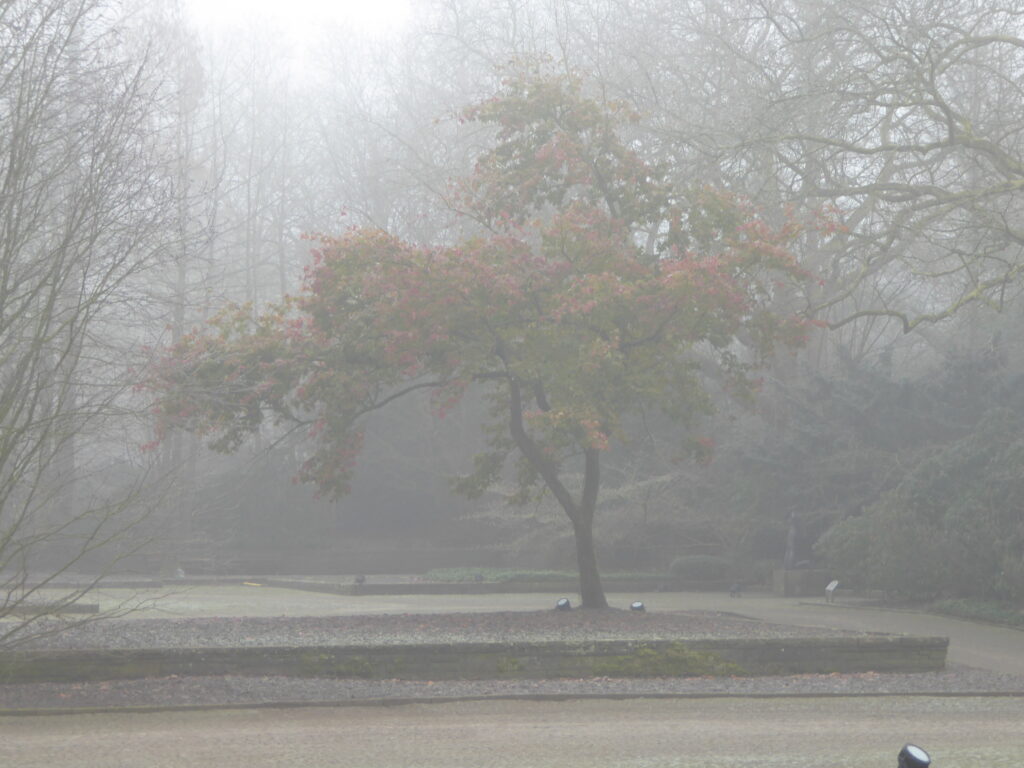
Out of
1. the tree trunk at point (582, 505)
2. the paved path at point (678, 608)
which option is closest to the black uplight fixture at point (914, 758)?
the paved path at point (678, 608)

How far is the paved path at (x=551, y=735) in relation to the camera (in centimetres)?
881

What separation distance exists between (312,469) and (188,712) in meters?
7.83

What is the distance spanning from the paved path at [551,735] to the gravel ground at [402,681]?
16.8 inches

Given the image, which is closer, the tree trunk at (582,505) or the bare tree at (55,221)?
the bare tree at (55,221)

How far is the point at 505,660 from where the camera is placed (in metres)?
12.8

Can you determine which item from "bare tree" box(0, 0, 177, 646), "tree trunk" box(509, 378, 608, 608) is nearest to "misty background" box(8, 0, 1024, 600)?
"bare tree" box(0, 0, 177, 646)

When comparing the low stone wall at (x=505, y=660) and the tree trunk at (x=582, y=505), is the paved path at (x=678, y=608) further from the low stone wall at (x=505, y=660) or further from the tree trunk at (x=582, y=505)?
the tree trunk at (x=582, y=505)

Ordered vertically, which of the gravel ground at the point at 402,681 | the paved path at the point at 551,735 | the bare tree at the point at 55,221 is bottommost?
the paved path at the point at 551,735

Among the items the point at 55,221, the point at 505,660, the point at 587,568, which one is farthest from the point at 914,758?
the point at 587,568

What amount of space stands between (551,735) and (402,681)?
303 centimetres

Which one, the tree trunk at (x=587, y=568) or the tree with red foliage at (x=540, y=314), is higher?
the tree with red foliage at (x=540, y=314)

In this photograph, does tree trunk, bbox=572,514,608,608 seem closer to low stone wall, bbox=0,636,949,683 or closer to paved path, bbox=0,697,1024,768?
low stone wall, bbox=0,636,949,683

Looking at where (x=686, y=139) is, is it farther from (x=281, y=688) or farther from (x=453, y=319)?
(x=281, y=688)

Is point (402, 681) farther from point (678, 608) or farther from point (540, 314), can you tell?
point (678, 608)
